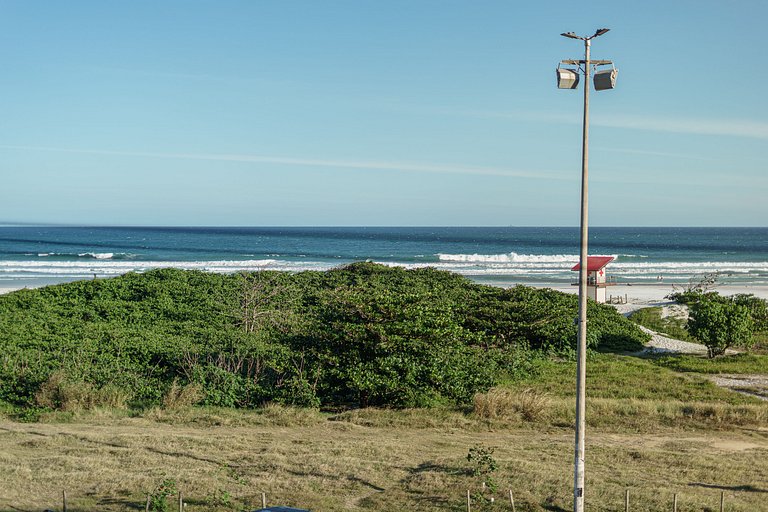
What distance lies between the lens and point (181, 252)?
115 metres

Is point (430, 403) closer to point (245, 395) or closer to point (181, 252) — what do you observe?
point (245, 395)

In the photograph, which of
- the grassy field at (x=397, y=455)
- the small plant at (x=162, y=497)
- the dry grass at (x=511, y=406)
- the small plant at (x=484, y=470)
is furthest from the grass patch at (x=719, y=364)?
the small plant at (x=162, y=497)

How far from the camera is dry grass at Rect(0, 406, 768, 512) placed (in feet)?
41.0

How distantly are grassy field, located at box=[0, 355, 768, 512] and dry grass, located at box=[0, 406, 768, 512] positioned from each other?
0.14ft

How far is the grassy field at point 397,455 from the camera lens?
1257cm

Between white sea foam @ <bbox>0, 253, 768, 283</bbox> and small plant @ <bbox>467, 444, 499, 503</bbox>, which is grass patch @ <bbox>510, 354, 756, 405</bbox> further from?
white sea foam @ <bbox>0, 253, 768, 283</bbox>

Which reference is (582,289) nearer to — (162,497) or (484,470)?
(484,470)

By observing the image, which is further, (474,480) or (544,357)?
(544,357)

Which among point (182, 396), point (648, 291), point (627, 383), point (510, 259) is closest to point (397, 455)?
point (182, 396)

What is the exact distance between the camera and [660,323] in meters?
43.0

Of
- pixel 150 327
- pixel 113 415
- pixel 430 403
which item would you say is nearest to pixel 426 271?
pixel 150 327

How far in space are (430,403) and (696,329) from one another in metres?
17.3

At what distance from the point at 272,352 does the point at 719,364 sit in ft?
63.9

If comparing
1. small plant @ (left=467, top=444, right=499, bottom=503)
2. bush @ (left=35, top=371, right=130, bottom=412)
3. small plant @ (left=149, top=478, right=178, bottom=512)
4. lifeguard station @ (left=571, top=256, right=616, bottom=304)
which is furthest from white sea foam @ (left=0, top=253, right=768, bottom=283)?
small plant @ (left=149, top=478, right=178, bottom=512)
